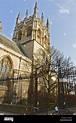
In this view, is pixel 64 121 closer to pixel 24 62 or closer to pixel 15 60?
pixel 15 60

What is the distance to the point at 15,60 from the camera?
809 cm

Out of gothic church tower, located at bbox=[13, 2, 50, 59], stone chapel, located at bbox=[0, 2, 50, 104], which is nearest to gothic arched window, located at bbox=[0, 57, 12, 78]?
stone chapel, located at bbox=[0, 2, 50, 104]

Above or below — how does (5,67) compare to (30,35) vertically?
below

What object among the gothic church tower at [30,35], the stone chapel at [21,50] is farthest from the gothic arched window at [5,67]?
the gothic church tower at [30,35]

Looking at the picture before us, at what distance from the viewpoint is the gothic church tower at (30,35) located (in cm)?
1053

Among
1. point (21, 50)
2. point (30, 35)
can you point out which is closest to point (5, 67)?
point (21, 50)

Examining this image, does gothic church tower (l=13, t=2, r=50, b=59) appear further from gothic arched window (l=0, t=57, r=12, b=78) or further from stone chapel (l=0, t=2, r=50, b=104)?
gothic arched window (l=0, t=57, r=12, b=78)

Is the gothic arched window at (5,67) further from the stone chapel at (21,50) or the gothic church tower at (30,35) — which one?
the gothic church tower at (30,35)

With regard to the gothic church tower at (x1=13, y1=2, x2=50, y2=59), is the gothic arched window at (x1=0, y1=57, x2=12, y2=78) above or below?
below

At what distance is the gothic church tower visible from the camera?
1053 cm

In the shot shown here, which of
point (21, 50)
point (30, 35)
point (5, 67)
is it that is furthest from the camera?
point (30, 35)

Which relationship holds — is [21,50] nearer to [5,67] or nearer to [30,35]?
[30,35]

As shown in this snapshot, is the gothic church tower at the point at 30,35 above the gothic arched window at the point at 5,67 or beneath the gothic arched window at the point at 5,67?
above

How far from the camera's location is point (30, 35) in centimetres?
1134
